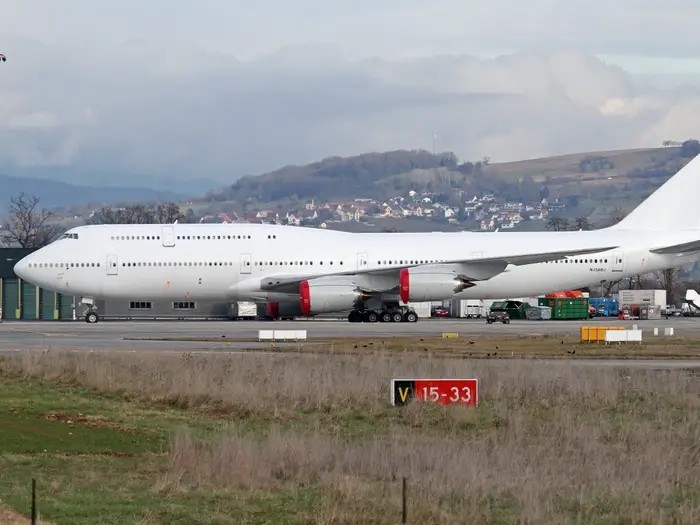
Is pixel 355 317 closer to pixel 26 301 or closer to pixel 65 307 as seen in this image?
pixel 65 307

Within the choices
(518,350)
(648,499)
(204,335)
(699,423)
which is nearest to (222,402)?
(699,423)

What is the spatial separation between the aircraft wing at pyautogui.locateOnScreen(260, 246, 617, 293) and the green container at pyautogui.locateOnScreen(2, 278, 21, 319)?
30.5 metres

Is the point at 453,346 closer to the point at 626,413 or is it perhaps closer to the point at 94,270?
the point at 626,413

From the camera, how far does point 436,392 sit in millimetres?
27172

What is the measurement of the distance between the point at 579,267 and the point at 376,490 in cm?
5195

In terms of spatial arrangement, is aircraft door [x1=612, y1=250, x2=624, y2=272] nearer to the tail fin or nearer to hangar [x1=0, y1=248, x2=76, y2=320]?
the tail fin

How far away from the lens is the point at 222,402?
2744 cm

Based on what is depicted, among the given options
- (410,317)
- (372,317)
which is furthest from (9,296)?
(410,317)

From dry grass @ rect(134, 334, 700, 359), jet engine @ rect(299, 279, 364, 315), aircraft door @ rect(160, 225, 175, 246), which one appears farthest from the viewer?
aircraft door @ rect(160, 225, 175, 246)

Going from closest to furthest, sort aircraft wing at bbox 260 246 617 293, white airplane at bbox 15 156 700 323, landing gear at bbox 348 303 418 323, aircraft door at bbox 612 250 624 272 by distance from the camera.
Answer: aircraft wing at bbox 260 246 617 293
white airplane at bbox 15 156 700 323
landing gear at bbox 348 303 418 323
aircraft door at bbox 612 250 624 272

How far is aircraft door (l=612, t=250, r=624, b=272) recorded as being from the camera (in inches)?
2623

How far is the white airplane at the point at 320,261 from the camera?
2569 inches

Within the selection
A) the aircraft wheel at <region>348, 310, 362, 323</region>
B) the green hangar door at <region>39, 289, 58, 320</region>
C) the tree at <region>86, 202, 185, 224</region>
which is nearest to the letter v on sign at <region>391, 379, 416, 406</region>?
the aircraft wheel at <region>348, 310, 362, 323</region>

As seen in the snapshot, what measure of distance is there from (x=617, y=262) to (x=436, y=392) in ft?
138
